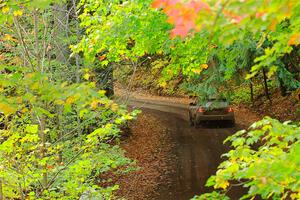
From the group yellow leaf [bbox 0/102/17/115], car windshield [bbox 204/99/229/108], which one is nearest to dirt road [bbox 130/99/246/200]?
car windshield [bbox 204/99/229/108]

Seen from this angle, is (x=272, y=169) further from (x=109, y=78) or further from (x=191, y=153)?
(x=191, y=153)

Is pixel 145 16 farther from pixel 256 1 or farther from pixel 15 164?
pixel 256 1

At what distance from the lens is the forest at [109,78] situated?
2.46 m

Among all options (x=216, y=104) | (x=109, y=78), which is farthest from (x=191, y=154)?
(x=109, y=78)

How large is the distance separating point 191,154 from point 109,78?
5688 mm

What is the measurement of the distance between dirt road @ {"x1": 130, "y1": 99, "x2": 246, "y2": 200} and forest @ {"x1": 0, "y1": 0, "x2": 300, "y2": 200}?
174cm

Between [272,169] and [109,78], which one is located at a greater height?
[109,78]

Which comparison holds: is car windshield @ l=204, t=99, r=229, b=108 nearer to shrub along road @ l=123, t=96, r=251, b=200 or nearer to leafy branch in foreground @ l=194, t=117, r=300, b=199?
shrub along road @ l=123, t=96, r=251, b=200

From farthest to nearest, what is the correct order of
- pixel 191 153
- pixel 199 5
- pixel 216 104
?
pixel 216 104 < pixel 191 153 < pixel 199 5

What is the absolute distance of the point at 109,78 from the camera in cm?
1407

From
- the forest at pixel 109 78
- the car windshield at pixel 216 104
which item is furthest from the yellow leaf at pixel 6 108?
the car windshield at pixel 216 104

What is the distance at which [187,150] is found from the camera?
18.2 m

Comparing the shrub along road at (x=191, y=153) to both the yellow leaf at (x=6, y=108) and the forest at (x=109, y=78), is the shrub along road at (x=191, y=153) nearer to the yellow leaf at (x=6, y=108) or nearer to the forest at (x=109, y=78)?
the forest at (x=109, y=78)

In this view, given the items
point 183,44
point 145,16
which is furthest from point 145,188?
point 145,16
